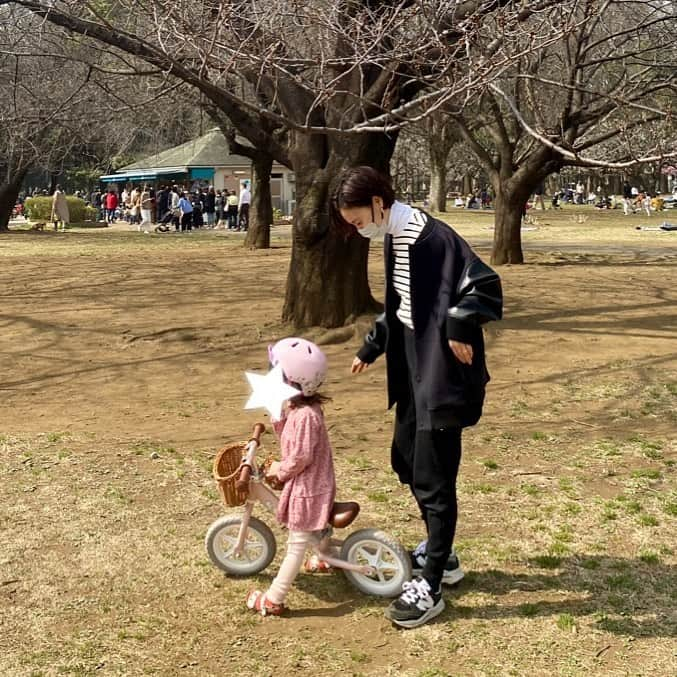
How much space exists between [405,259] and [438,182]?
42.9 m

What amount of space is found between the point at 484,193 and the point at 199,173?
66.2ft

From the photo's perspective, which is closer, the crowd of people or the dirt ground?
the dirt ground

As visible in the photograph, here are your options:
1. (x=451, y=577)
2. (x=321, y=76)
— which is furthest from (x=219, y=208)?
(x=451, y=577)

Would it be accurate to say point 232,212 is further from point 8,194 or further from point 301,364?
point 301,364

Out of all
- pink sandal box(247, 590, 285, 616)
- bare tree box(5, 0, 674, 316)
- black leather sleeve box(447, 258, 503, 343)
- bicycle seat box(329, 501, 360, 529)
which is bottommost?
pink sandal box(247, 590, 285, 616)

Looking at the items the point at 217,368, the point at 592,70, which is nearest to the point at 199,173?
the point at 592,70

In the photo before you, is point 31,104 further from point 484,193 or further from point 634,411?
point 484,193

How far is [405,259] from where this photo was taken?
11.6 feet

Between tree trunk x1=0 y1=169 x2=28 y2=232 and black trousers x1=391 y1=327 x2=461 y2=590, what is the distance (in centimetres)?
2652

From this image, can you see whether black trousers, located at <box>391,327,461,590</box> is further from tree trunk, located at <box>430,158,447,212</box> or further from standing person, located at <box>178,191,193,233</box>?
tree trunk, located at <box>430,158,447,212</box>

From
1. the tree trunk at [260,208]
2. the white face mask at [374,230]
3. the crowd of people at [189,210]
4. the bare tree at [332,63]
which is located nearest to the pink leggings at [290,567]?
the white face mask at [374,230]

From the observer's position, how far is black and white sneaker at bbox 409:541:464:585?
3854 millimetres

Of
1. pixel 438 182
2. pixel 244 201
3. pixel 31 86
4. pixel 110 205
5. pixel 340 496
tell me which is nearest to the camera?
pixel 340 496

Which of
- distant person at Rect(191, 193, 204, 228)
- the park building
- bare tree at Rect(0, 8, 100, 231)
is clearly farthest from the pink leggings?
the park building
